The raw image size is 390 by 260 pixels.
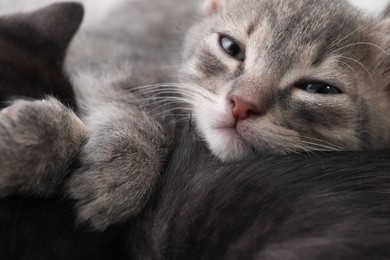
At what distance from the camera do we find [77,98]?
1679 millimetres

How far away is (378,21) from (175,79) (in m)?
0.71

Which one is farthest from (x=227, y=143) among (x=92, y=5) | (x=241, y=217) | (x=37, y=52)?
(x=92, y=5)

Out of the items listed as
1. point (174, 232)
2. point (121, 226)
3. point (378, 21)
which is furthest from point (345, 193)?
point (378, 21)

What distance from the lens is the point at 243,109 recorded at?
4.73ft

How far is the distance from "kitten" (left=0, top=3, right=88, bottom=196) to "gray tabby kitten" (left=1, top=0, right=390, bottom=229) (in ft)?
0.23

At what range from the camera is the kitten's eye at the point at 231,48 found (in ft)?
5.56

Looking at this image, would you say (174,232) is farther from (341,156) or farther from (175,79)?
(175,79)

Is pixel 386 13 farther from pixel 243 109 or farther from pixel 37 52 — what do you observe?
pixel 37 52

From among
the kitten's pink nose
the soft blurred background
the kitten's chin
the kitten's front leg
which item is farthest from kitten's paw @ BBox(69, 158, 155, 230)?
the soft blurred background

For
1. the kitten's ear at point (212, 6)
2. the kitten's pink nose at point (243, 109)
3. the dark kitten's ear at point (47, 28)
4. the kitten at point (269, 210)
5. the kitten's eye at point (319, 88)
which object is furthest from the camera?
the kitten's ear at point (212, 6)

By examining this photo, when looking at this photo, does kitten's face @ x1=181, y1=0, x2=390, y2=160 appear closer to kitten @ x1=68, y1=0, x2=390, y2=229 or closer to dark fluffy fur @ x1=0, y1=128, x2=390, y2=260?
kitten @ x1=68, y1=0, x2=390, y2=229

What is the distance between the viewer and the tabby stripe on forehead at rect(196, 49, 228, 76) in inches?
66.8

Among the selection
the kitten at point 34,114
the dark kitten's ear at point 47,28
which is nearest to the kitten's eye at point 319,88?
the kitten at point 34,114

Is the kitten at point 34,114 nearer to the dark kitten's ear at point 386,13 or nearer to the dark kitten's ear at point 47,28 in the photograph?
the dark kitten's ear at point 47,28
